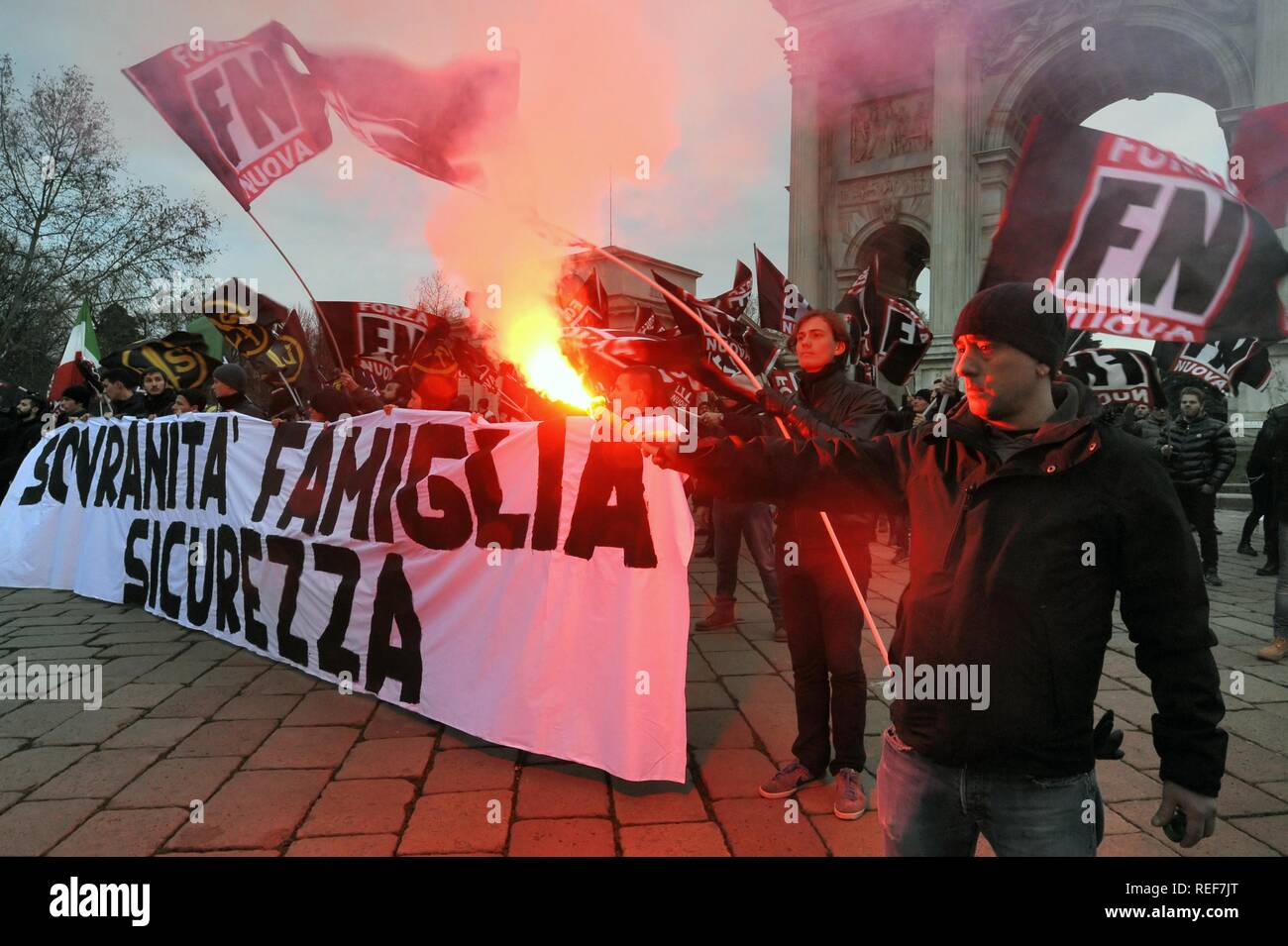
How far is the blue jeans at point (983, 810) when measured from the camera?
1.68 metres

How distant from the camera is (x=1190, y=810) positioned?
1639 millimetres

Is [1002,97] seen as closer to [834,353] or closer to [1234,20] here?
[1234,20]

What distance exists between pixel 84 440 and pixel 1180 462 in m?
11.1

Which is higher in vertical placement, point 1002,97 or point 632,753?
point 1002,97

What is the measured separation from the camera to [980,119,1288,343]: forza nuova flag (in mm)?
2736

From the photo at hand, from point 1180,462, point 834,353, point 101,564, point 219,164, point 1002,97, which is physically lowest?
point 101,564

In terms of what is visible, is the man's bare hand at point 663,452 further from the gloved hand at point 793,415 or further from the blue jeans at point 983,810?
the blue jeans at point 983,810

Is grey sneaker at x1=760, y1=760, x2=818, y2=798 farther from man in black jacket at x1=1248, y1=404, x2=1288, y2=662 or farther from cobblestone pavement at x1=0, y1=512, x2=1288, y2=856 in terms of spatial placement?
man in black jacket at x1=1248, y1=404, x2=1288, y2=662

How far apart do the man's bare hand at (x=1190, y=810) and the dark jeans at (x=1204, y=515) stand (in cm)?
808

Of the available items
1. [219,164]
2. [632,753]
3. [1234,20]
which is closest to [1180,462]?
[632,753]

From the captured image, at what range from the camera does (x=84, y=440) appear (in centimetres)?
762

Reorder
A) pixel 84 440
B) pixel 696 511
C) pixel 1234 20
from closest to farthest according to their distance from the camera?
1. pixel 84 440
2. pixel 696 511
3. pixel 1234 20

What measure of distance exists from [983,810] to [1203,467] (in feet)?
27.9

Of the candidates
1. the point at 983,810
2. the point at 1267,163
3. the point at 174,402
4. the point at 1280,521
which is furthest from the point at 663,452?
the point at 174,402
